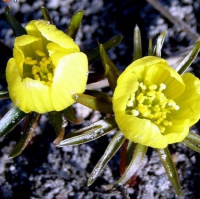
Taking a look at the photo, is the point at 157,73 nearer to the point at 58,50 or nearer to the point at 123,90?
the point at 123,90

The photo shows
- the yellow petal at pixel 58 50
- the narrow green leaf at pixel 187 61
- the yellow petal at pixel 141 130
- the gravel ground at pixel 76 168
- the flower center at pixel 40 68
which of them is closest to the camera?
the yellow petal at pixel 141 130

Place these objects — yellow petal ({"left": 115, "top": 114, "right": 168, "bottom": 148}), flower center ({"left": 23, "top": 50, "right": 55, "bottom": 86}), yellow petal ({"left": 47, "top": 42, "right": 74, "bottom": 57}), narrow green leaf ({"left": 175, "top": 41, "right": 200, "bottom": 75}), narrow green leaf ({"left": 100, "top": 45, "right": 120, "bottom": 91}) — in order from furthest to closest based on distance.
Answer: narrow green leaf ({"left": 175, "top": 41, "right": 200, "bottom": 75}), flower center ({"left": 23, "top": 50, "right": 55, "bottom": 86}), narrow green leaf ({"left": 100, "top": 45, "right": 120, "bottom": 91}), yellow petal ({"left": 47, "top": 42, "right": 74, "bottom": 57}), yellow petal ({"left": 115, "top": 114, "right": 168, "bottom": 148})

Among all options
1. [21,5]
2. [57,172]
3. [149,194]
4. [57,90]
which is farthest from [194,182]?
[21,5]

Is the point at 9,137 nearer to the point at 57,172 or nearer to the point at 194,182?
the point at 57,172

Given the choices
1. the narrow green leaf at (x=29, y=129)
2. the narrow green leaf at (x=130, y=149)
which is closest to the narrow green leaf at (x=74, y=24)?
the narrow green leaf at (x=29, y=129)

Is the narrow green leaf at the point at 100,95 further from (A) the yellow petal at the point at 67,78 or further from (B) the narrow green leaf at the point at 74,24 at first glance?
(B) the narrow green leaf at the point at 74,24

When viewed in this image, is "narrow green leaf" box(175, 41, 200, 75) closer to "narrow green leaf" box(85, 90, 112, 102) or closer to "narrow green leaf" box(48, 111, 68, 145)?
"narrow green leaf" box(85, 90, 112, 102)

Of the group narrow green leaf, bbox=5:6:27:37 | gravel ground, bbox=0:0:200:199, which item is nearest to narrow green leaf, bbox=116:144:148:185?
gravel ground, bbox=0:0:200:199
